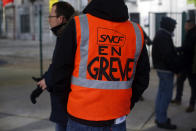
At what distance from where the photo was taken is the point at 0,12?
3356 cm

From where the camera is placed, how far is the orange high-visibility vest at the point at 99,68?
6.92ft

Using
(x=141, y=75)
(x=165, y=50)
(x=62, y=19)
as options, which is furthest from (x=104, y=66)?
(x=165, y=50)

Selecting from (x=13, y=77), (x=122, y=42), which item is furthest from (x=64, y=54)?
(x=13, y=77)

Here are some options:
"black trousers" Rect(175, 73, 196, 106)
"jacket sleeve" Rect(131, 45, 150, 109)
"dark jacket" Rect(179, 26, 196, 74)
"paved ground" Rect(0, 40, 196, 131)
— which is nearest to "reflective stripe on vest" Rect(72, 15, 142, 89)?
"jacket sleeve" Rect(131, 45, 150, 109)

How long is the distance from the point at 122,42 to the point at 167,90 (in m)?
2.82

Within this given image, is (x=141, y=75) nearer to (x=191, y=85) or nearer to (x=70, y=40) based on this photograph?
(x=70, y=40)

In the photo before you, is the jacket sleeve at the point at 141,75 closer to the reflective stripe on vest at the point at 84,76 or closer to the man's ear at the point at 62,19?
the reflective stripe on vest at the point at 84,76

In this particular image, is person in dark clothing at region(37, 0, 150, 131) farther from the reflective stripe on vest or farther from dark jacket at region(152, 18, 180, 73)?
dark jacket at region(152, 18, 180, 73)

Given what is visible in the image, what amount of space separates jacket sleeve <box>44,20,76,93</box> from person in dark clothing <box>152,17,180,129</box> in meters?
2.71

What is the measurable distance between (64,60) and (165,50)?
2766 mm

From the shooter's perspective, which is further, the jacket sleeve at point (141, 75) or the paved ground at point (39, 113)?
the paved ground at point (39, 113)

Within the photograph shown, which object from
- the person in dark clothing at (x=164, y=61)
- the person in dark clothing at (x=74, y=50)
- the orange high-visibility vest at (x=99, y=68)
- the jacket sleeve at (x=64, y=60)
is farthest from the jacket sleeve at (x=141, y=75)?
the person in dark clothing at (x=164, y=61)

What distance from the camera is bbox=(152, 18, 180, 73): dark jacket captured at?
4621mm

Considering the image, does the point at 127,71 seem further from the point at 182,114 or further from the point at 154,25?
the point at 154,25
